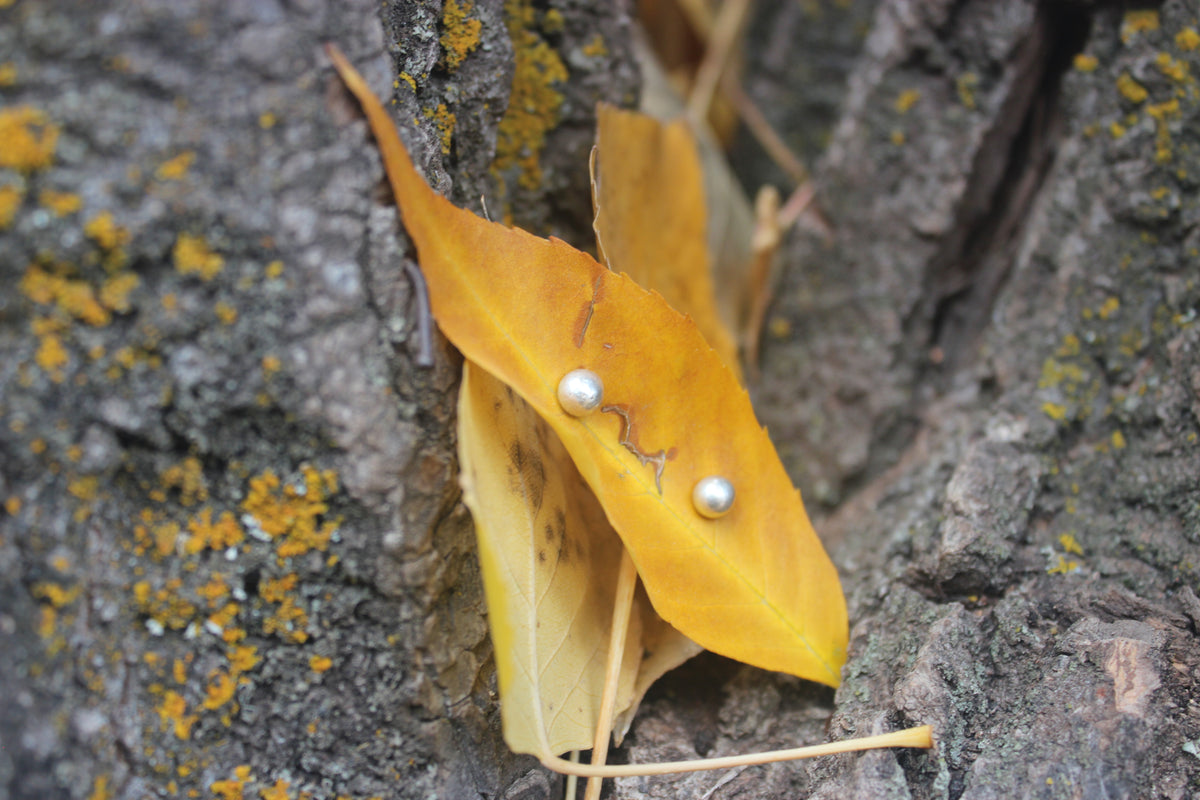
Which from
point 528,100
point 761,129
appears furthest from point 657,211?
point 761,129

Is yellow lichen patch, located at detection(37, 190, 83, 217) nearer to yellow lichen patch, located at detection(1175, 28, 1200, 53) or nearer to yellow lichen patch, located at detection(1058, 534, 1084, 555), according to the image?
yellow lichen patch, located at detection(1058, 534, 1084, 555)

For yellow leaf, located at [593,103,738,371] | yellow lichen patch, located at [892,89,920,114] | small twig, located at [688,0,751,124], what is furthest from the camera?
small twig, located at [688,0,751,124]

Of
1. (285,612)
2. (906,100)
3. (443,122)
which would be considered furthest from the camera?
(906,100)

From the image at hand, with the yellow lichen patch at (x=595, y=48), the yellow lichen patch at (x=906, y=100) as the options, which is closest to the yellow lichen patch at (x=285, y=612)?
the yellow lichen patch at (x=595, y=48)

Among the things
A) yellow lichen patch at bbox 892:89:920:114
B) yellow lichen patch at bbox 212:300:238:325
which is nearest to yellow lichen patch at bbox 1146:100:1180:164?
yellow lichen patch at bbox 892:89:920:114

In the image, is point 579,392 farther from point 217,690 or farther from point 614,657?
point 217,690

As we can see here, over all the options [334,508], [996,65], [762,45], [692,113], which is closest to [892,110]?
[996,65]
